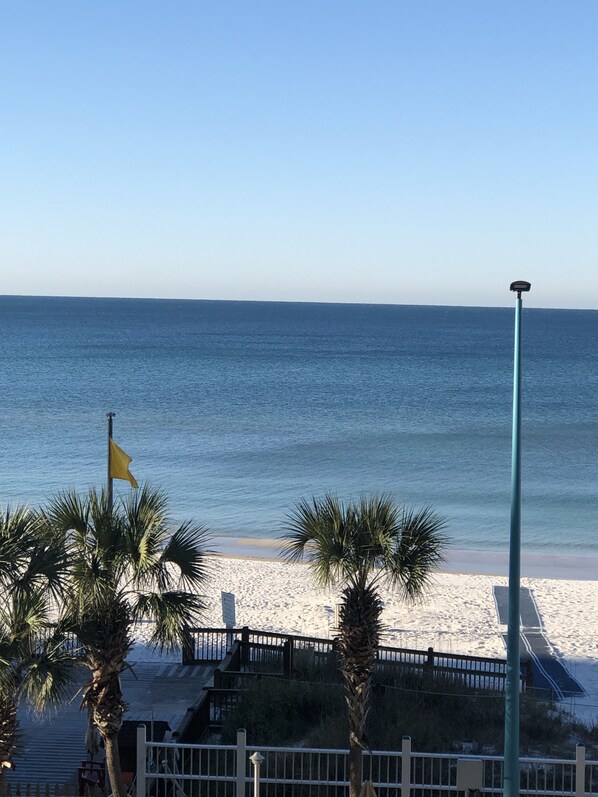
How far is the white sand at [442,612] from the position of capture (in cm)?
2228

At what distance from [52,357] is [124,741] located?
375 ft

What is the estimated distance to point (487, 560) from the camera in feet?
113

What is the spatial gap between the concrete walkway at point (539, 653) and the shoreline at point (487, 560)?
14.6 feet

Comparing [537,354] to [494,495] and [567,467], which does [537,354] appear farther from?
[494,495]

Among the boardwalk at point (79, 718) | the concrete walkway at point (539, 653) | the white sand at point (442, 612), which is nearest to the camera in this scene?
the boardwalk at point (79, 718)

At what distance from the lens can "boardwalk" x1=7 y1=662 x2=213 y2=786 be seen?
14.8 meters

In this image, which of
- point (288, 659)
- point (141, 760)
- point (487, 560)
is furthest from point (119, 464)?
point (487, 560)

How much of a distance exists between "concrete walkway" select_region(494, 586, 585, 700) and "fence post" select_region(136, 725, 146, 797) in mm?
8700

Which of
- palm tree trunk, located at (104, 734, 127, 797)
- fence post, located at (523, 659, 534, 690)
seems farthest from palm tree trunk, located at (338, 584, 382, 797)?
fence post, located at (523, 659, 534, 690)

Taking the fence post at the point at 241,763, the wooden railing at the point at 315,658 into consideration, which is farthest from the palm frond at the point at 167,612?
the wooden railing at the point at 315,658

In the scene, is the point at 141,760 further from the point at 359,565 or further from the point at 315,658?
the point at 315,658

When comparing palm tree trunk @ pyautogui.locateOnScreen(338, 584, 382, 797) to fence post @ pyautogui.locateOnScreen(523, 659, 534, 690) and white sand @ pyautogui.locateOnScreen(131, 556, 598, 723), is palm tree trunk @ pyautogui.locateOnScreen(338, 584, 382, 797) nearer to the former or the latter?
fence post @ pyautogui.locateOnScreen(523, 659, 534, 690)

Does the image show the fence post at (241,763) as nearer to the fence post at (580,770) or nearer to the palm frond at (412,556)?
the palm frond at (412,556)

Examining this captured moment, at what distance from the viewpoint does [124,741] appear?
14719 millimetres
